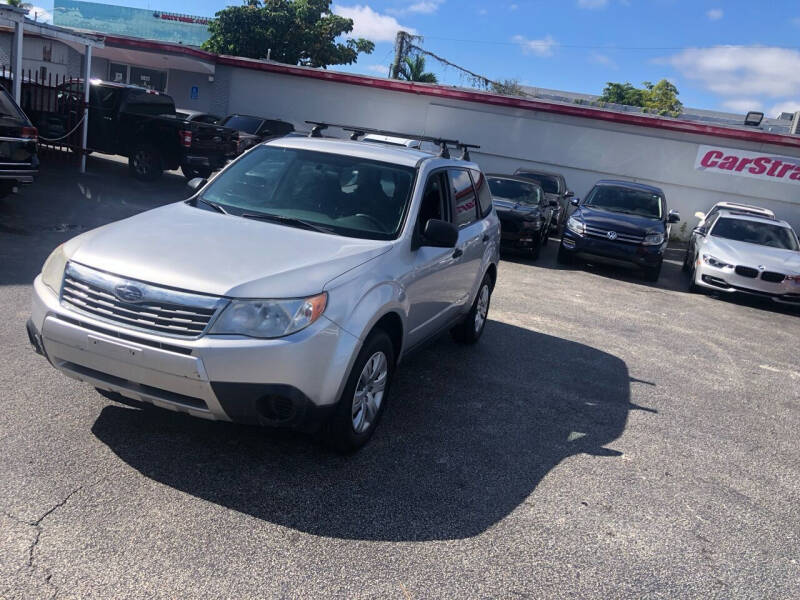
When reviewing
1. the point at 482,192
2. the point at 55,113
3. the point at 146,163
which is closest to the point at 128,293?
the point at 482,192

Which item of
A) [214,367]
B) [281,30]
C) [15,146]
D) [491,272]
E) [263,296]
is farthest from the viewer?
[281,30]

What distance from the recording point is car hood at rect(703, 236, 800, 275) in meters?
11.7

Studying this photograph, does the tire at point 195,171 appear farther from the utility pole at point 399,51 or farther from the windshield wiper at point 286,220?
the utility pole at point 399,51

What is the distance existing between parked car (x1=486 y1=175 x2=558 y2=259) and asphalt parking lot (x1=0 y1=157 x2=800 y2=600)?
679 cm

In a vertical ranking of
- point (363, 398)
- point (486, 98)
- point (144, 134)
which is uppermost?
point (486, 98)

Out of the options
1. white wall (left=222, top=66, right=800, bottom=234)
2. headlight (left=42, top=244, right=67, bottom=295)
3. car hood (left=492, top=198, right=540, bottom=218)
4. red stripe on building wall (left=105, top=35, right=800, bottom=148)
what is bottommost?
headlight (left=42, top=244, right=67, bottom=295)

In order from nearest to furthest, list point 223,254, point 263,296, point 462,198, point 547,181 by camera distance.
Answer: point 263,296
point 223,254
point 462,198
point 547,181

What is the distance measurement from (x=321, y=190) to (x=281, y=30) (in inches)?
1466

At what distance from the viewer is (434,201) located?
541 cm

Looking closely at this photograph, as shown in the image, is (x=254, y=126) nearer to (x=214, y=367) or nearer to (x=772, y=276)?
(x=772, y=276)

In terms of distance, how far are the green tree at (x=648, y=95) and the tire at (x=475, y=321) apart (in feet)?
219

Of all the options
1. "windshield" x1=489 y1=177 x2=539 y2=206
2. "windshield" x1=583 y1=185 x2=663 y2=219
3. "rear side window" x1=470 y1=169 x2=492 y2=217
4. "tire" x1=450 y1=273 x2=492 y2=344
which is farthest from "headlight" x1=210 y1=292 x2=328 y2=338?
"windshield" x1=583 y1=185 x2=663 y2=219

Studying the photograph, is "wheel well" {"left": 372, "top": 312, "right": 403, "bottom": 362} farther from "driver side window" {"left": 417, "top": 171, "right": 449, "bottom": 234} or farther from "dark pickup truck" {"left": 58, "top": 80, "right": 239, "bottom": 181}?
"dark pickup truck" {"left": 58, "top": 80, "right": 239, "bottom": 181}

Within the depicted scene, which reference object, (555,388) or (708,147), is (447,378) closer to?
(555,388)
